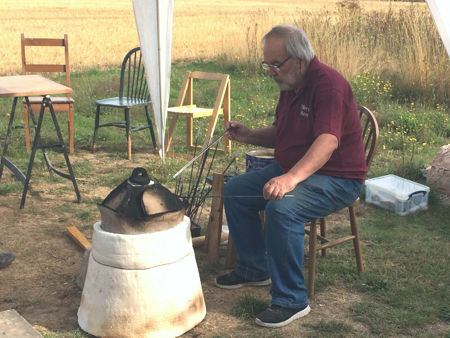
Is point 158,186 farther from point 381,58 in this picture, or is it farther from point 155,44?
point 381,58

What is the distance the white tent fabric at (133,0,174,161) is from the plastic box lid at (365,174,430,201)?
204 cm

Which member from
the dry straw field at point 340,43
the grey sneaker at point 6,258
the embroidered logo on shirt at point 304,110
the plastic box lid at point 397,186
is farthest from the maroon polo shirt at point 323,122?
the dry straw field at point 340,43

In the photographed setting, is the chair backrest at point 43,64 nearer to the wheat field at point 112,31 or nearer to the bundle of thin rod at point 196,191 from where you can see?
the bundle of thin rod at point 196,191

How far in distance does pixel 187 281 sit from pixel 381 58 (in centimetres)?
850

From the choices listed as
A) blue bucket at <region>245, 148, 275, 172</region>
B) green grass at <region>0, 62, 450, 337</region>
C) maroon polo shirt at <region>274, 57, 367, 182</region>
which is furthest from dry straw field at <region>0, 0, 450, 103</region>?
maroon polo shirt at <region>274, 57, 367, 182</region>

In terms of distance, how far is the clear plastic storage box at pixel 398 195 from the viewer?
5.41 meters

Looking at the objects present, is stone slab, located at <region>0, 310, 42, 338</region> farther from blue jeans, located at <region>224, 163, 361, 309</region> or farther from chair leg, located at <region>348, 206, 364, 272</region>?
chair leg, located at <region>348, 206, 364, 272</region>

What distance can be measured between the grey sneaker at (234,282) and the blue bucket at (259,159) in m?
0.73

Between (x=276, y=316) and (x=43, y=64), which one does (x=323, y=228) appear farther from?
(x=43, y=64)

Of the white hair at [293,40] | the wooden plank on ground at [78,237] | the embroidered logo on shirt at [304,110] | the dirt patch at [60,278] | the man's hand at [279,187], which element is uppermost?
the white hair at [293,40]

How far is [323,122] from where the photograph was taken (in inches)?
136

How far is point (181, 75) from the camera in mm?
12141

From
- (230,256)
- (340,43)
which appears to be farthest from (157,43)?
(340,43)

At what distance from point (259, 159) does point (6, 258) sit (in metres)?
1.84
